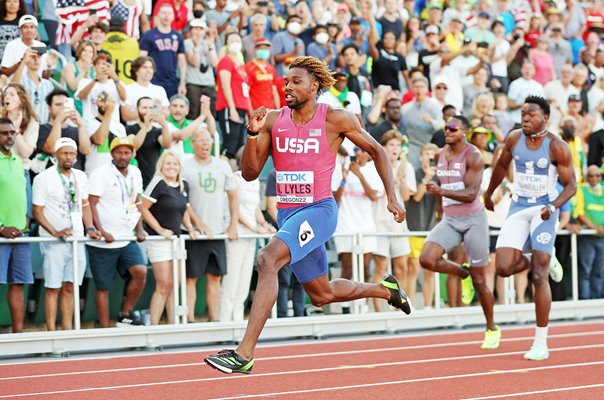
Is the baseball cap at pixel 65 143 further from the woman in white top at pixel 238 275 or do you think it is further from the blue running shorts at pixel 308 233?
the blue running shorts at pixel 308 233

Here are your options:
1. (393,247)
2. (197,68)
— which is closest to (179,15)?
(197,68)

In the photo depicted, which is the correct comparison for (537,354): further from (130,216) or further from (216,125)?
(216,125)

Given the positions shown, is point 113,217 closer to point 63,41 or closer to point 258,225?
point 258,225

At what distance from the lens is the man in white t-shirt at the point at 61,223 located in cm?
1212

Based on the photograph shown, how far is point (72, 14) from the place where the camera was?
51.0 feet

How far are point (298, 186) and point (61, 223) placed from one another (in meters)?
4.79

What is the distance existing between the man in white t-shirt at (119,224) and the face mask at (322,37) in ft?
17.4

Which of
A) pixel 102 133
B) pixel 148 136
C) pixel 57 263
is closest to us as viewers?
pixel 57 263

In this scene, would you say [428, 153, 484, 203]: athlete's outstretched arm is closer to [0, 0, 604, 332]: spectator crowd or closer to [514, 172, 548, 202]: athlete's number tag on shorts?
[514, 172, 548, 202]: athlete's number tag on shorts

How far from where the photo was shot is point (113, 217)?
12.8 m

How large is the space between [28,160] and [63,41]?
2.98 m

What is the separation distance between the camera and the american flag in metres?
15.5

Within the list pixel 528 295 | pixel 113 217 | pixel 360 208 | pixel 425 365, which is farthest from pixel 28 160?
pixel 528 295

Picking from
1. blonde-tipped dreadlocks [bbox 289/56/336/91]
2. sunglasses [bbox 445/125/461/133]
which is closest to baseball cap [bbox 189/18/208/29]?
sunglasses [bbox 445/125/461/133]
